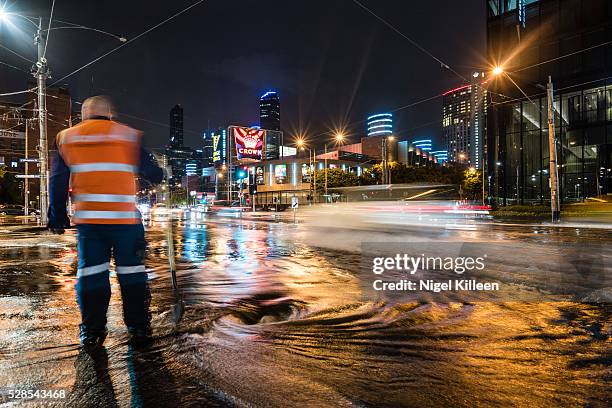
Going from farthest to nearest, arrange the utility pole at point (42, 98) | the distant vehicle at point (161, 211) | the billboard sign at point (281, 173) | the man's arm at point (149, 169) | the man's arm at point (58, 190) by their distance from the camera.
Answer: the billboard sign at point (281, 173) → the utility pole at point (42, 98) → the distant vehicle at point (161, 211) → the man's arm at point (149, 169) → the man's arm at point (58, 190)

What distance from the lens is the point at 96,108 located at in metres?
3.88

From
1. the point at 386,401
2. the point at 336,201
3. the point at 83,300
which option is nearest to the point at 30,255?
the point at 83,300

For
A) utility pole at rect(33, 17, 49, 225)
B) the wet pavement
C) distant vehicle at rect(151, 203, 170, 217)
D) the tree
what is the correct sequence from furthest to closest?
the tree < utility pole at rect(33, 17, 49, 225) < distant vehicle at rect(151, 203, 170, 217) < the wet pavement

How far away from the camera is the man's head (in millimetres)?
3873

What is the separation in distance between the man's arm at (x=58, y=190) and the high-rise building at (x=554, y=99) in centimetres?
3658

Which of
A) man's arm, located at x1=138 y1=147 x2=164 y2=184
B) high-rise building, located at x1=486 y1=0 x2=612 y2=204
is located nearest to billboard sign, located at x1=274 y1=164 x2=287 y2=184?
high-rise building, located at x1=486 y1=0 x2=612 y2=204

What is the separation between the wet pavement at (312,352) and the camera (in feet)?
9.06

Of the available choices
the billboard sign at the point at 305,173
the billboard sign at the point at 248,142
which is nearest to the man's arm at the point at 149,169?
the billboard sign at the point at 248,142

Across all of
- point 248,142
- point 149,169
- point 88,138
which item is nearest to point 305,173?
point 248,142

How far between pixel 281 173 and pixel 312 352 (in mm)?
92278

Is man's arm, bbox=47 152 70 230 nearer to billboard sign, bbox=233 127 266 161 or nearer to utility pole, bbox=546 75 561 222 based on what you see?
utility pole, bbox=546 75 561 222

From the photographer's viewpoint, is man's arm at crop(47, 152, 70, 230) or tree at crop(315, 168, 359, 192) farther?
tree at crop(315, 168, 359, 192)

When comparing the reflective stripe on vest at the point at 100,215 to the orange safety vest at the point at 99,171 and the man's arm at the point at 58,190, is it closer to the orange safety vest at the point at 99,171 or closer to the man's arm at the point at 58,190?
the orange safety vest at the point at 99,171

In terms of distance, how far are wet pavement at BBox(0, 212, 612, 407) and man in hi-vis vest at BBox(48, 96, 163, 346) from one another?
0.33 m
